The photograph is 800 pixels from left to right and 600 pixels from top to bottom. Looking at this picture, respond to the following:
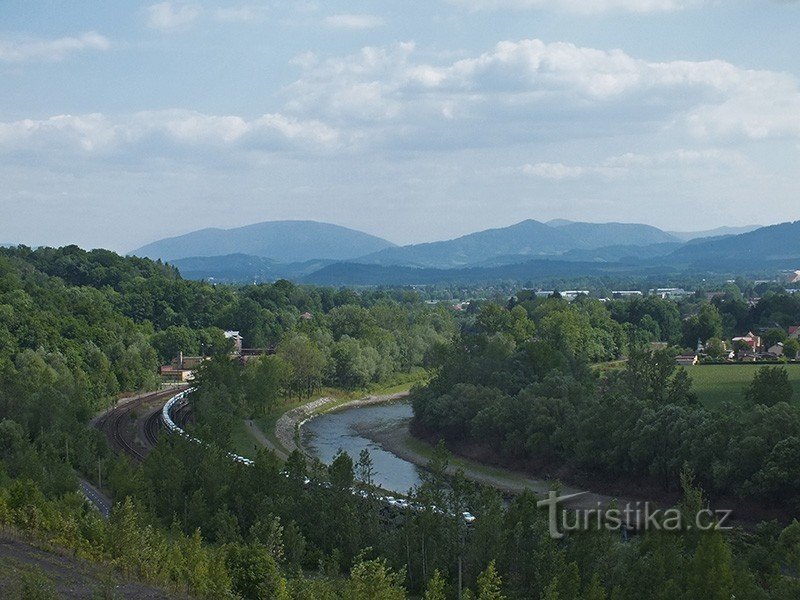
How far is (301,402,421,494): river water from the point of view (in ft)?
113

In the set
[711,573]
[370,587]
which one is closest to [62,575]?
[370,587]

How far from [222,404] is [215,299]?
33986 millimetres

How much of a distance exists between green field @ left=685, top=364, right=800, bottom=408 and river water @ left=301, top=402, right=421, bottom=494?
1393 centimetres

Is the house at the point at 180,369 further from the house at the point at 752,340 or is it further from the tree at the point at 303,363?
the house at the point at 752,340

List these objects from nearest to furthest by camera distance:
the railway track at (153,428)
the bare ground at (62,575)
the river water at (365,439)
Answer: the bare ground at (62,575)
the river water at (365,439)
the railway track at (153,428)

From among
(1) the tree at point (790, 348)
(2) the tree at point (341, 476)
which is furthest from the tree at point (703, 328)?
(2) the tree at point (341, 476)

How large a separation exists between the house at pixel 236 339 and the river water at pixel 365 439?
16320 mm

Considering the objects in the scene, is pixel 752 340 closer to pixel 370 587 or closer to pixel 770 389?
pixel 770 389

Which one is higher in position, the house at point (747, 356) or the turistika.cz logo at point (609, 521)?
the turistika.cz logo at point (609, 521)

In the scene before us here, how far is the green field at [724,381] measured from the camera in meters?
43.8

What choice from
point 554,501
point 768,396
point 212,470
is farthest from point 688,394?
point 212,470

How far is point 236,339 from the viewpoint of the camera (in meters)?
69.7

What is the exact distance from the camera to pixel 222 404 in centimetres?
4350

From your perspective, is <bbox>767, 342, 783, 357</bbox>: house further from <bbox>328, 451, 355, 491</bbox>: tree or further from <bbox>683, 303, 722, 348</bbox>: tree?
<bbox>328, 451, 355, 491</bbox>: tree
